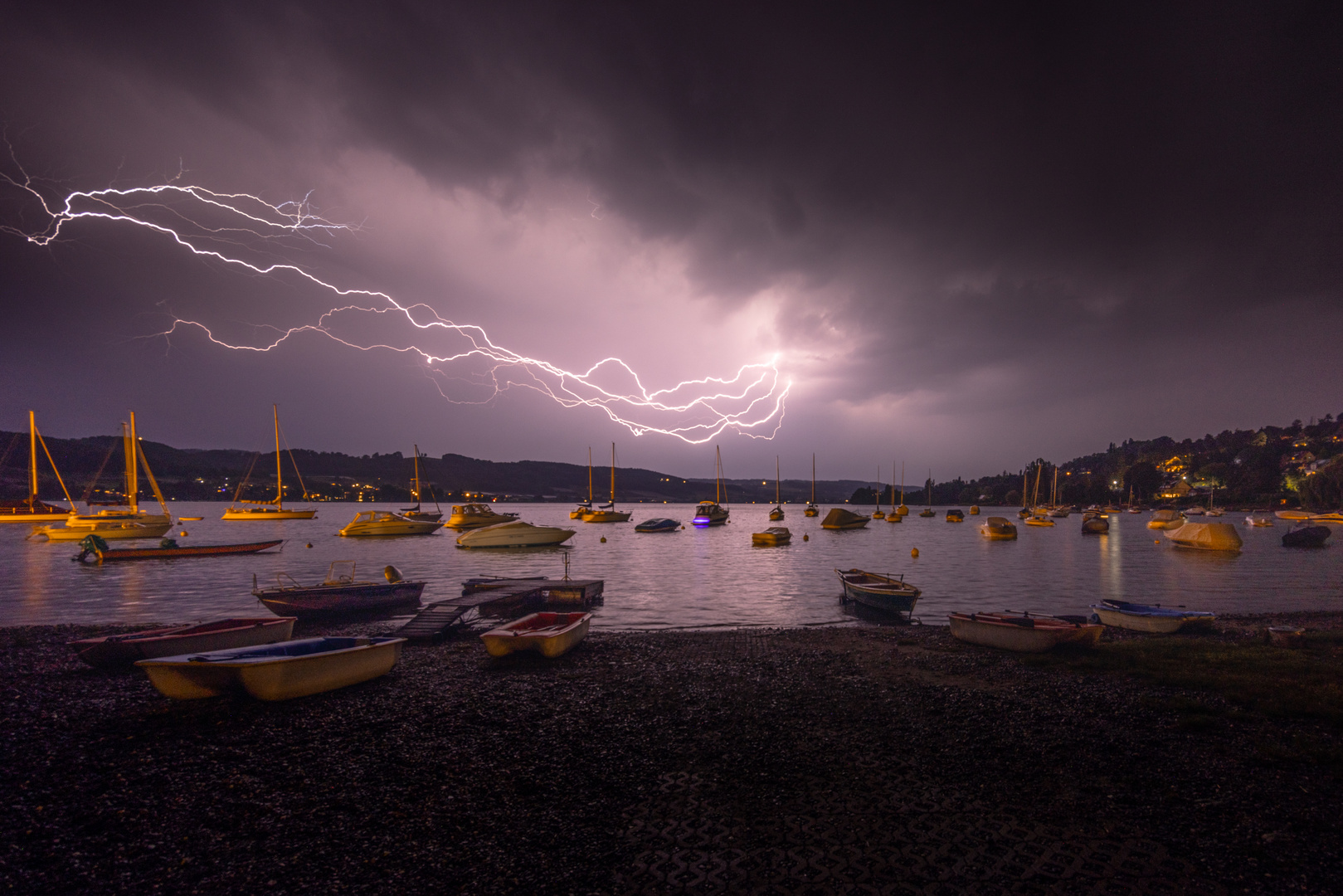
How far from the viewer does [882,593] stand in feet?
80.0

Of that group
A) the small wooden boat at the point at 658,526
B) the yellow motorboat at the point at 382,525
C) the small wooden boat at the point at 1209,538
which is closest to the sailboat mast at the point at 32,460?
the yellow motorboat at the point at 382,525

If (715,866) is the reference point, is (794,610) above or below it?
below

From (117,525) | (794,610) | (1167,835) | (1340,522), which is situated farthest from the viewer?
(1340,522)

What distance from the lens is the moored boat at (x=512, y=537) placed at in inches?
2411

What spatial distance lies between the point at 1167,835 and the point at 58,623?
120 feet

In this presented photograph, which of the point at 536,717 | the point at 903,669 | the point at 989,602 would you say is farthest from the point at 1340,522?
the point at 536,717

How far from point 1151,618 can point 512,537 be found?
5580 centimetres

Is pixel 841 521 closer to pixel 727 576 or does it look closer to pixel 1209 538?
pixel 1209 538

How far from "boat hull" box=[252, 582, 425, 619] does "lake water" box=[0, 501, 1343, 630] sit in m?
6.00

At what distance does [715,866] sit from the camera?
20.2 ft

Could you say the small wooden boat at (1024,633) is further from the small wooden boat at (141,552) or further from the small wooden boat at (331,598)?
the small wooden boat at (141,552)

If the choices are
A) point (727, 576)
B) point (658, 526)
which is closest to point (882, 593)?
point (727, 576)

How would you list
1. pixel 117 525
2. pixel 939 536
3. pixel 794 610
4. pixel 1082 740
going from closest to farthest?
pixel 1082 740
pixel 794 610
pixel 117 525
pixel 939 536

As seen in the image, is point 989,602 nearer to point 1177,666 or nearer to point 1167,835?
point 1177,666
